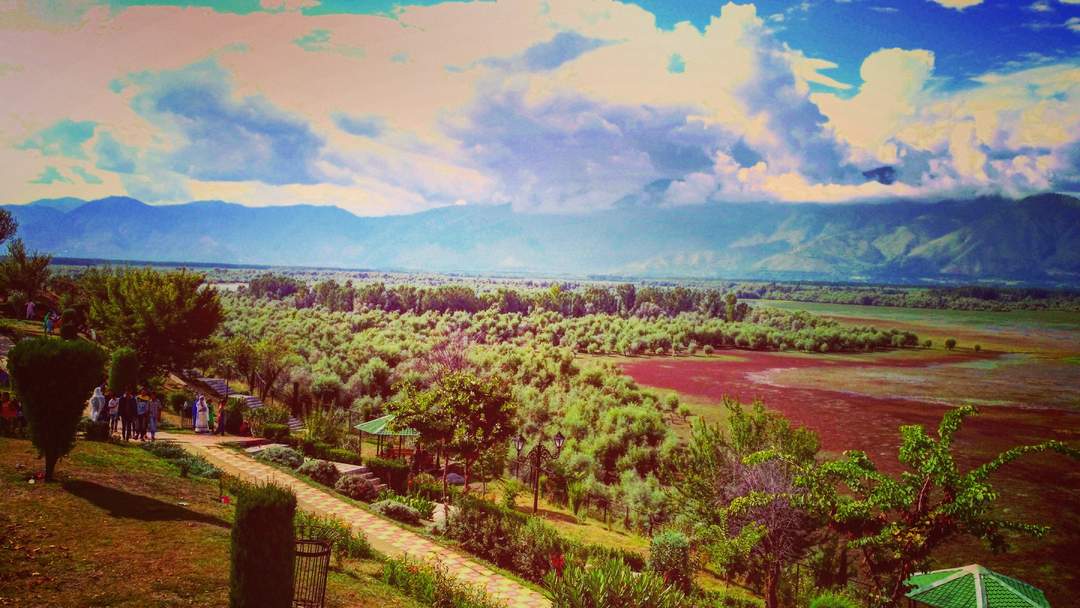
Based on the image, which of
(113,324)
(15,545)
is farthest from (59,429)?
(113,324)

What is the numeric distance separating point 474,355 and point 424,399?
32574 millimetres

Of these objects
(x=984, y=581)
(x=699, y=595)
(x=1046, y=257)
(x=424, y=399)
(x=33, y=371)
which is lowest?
(x=699, y=595)

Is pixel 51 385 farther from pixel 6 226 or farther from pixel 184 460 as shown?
pixel 6 226

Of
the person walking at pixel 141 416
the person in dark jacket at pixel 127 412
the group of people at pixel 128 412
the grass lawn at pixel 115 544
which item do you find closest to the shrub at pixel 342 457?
the group of people at pixel 128 412

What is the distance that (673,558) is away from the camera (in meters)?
14.6

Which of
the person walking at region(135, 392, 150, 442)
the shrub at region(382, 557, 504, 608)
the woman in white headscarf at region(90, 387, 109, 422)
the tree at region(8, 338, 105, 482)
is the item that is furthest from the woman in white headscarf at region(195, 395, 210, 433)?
the shrub at region(382, 557, 504, 608)

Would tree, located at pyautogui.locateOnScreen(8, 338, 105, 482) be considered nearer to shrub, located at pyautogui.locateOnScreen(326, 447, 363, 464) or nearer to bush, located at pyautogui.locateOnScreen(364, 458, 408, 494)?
bush, located at pyautogui.locateOnScreen(364, 458, 408, 494)

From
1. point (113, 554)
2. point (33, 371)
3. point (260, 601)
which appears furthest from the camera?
point (33, 371)

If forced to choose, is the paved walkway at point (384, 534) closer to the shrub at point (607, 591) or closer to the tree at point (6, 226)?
the shrub at point (607, 591)

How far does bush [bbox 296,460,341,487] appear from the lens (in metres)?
17.6

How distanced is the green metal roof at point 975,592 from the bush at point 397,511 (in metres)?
12.8

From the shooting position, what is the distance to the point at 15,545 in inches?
306

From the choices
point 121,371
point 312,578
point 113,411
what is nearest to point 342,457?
point 113,411

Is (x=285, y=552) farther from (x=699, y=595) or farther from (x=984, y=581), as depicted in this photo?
(x=984, y=581)
